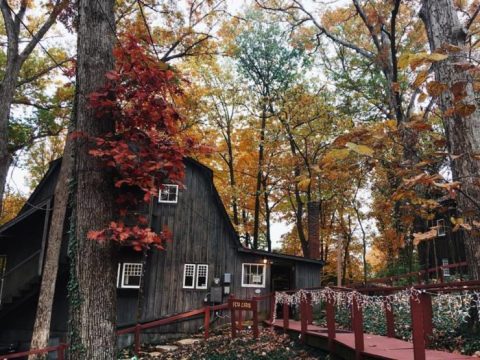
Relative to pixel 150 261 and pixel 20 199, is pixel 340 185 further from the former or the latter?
pixel 20 199

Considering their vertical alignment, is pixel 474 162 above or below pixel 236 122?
below

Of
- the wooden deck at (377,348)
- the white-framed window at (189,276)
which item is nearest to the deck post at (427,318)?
the wooden deck at (377,348)

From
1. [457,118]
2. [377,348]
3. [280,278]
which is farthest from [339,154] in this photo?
[280,278]

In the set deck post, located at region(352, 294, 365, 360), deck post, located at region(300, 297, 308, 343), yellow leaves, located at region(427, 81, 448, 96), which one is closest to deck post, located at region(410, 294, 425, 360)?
deck post, located at region(352, 294, 365, 360)

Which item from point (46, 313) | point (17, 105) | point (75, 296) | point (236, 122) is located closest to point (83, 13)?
point (75, 296)

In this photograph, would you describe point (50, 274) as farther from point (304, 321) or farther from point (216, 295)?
point (304, 321)

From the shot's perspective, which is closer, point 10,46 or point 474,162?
point 474,162

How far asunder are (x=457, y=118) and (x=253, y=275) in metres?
12.9

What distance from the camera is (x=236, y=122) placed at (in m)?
25.9

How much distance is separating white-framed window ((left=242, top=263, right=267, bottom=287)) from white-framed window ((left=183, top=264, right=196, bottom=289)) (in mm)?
2144

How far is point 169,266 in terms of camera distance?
50.5 ft

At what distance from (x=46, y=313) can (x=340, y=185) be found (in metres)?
13.3

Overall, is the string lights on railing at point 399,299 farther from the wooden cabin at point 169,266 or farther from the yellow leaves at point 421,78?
the wooden cabin at point 169,266

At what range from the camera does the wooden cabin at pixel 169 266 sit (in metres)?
14.6
